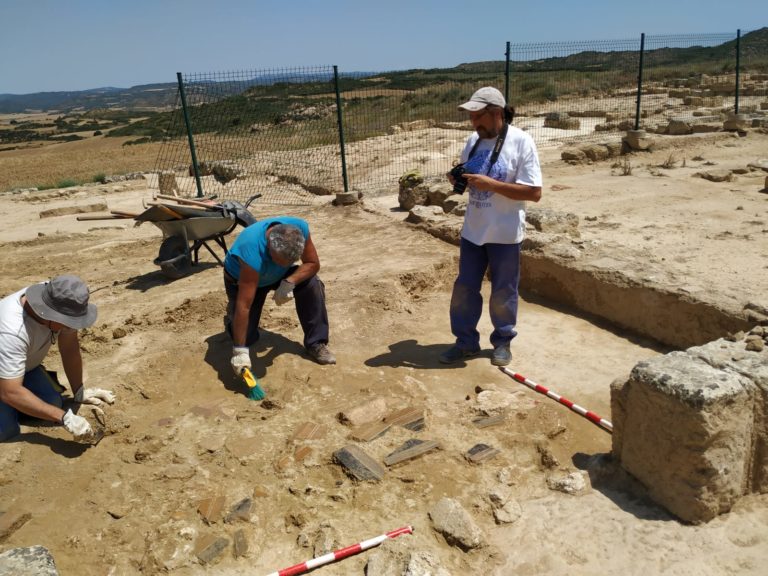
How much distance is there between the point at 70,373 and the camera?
11.7 feet

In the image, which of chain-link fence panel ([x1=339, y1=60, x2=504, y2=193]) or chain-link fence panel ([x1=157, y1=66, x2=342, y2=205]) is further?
chain-link fence panel ([x1=339, y1=60, x2=504, y2=193])

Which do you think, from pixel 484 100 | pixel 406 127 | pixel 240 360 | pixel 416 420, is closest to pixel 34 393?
pixel 240 360

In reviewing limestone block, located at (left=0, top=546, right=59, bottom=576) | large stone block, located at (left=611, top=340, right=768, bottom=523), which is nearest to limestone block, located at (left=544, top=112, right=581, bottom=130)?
large stone block, located at (left=611, top=340, right=768, bottom=523)

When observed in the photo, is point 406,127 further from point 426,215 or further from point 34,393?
point 34,393

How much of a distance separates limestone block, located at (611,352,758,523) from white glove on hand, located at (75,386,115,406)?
292 centimetres

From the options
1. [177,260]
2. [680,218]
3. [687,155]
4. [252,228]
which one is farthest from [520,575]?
[687,155]

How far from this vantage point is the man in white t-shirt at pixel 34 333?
312 centimetres

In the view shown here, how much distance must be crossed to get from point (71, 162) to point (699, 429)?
85.5ft

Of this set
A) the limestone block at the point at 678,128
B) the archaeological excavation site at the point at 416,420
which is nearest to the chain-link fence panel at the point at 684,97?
the limestone block at the point at 678,128

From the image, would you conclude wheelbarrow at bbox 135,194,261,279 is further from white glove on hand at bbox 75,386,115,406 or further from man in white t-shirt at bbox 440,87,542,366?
man in white t-shirt at bbox 440,87,542,366

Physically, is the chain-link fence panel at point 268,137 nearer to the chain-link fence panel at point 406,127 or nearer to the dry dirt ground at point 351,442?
the chain-link fence panel at point 406,127

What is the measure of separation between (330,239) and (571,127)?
1129cm

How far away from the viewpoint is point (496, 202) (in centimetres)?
393

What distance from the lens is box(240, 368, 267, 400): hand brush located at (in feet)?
12.8
